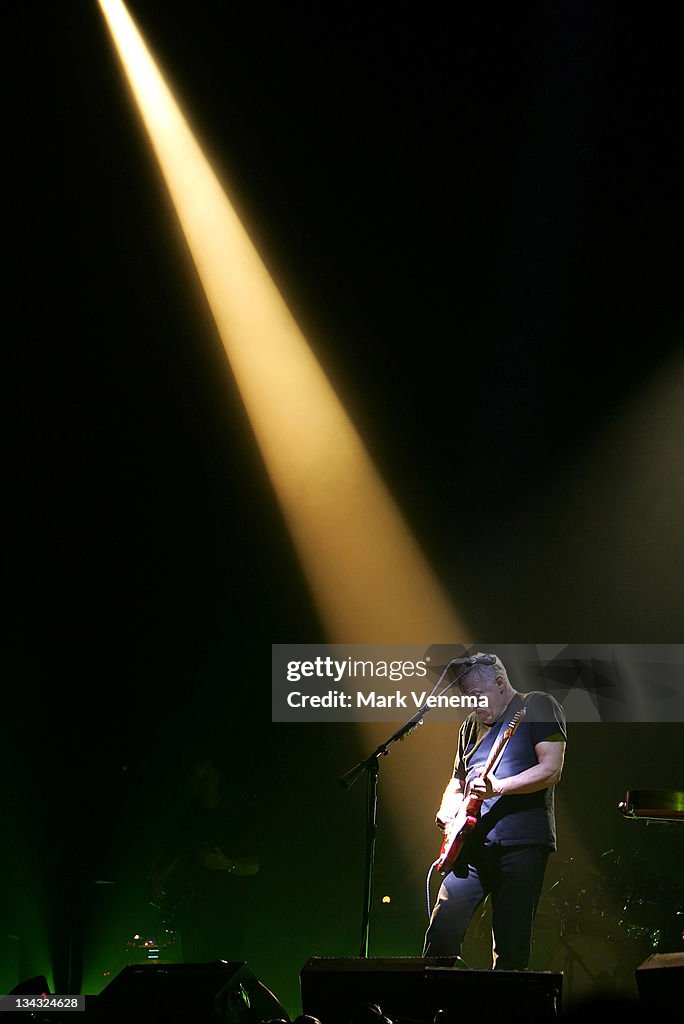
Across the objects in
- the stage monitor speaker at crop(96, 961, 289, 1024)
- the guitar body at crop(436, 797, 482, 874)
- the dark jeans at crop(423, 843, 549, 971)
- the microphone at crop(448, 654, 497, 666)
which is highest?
the microphone at crop(448, 654, 497, 666)

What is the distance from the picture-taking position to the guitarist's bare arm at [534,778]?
14.9 ft

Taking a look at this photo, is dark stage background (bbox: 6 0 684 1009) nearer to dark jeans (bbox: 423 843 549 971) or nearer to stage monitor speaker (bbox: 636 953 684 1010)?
dark jeans (bbox: 423 843 549 971)

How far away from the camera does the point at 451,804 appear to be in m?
4.77

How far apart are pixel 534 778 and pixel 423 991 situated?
235 cm

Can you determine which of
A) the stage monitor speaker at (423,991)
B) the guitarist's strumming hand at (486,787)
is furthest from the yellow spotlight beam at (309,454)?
the stage monitor speaker at (423,991)

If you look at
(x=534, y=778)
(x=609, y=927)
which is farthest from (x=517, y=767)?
(x=609, y=927)

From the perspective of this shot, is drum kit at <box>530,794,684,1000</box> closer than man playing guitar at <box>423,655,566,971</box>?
No

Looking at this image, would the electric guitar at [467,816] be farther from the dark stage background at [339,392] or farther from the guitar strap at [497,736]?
the dark stage background at [339,392]

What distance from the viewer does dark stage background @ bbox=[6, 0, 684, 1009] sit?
5.36 m

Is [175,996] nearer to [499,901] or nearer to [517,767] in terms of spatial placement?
[499,901]

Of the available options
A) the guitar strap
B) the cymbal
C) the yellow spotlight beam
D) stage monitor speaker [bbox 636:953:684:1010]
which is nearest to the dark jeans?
the guitar strap

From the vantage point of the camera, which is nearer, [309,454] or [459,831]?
[459,831]

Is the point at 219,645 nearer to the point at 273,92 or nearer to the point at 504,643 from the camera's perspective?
the point at 504,643

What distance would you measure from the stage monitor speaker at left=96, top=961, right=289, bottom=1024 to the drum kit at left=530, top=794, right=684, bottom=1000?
2647 mm
